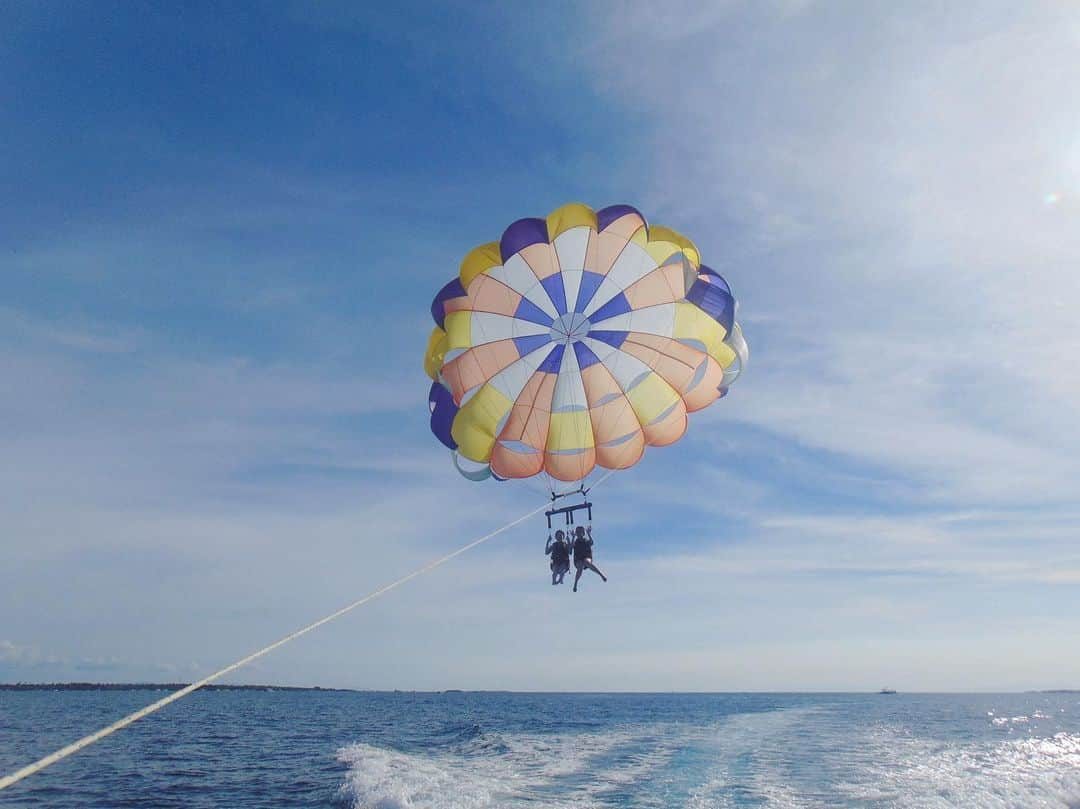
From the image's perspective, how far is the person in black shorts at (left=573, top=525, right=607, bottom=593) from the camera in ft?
37.4

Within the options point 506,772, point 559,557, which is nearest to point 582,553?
point 559,557

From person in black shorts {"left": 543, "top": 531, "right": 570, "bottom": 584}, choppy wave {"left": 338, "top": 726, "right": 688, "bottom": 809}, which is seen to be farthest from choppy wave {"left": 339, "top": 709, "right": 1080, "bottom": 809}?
person in black shorts {"left": 543, "top": 531, "right": 570, "bottom": 584}

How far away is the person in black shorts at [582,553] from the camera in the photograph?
11.4 meters

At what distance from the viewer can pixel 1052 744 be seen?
3139 centimetres

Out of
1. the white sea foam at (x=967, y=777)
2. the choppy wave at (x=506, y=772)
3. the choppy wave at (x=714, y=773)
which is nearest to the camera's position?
the choppy wave at (x=506, y=772)

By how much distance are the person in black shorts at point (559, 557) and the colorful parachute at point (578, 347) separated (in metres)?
1.20

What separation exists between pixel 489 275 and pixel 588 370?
2.40 metres

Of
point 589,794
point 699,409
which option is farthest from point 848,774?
point 699,409

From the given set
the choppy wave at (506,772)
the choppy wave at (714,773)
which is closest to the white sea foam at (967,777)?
the choppy wave at (714,773)

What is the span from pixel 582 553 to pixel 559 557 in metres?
0.42

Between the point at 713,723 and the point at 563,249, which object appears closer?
the point at 563,249

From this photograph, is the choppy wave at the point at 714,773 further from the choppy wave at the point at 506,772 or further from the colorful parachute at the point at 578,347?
the colorful parachute at the point at 578,347

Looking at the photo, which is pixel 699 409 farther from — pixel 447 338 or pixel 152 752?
pixel 152 752

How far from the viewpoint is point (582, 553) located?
1148cm
